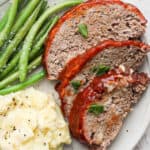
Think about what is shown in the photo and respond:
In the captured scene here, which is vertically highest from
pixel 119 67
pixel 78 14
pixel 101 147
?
pixel 78 14

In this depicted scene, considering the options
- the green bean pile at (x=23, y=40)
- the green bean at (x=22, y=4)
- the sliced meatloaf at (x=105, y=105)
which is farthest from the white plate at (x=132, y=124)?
the green bean at (x=22, y=4)

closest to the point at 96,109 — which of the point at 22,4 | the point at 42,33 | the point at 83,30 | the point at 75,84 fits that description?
the point at 75,84

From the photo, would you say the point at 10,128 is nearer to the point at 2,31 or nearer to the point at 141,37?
the point at 2,31

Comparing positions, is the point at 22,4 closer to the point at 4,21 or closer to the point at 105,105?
the point at 4,21

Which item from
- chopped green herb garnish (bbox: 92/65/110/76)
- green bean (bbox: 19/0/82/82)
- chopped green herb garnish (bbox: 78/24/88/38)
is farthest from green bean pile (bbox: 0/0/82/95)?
chopped green herb garnish (bbox: 92/65/110/76)

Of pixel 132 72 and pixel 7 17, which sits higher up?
pixel 7 17

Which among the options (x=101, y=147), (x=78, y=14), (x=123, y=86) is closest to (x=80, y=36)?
(x=78, y=14)

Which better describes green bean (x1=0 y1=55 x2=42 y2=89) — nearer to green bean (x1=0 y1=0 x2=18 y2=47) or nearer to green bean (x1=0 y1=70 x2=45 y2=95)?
green bean (x1=0 y1=70 x2=45 y2=95)
